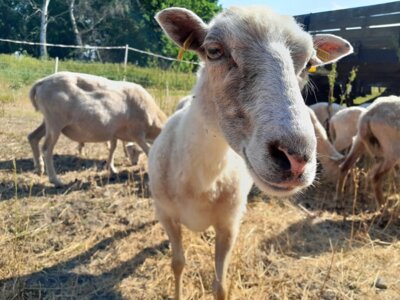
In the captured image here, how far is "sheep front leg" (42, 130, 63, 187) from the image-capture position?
559cm

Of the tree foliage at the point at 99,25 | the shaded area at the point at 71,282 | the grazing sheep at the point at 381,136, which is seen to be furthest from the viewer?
the tree foliage at the point at 99,25

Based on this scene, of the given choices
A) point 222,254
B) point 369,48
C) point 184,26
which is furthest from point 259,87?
point 369,48

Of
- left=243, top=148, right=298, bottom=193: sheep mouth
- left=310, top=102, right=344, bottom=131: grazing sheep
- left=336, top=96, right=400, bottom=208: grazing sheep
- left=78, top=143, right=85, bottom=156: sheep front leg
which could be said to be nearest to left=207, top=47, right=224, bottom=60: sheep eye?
left=243, top=148, right=298, bottom=193: sheep mouth

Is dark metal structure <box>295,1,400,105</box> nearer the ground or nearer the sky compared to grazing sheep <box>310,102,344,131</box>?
nearer the sky

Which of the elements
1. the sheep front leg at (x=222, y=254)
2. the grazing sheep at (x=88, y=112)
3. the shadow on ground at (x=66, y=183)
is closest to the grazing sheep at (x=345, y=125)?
the grazing sheep at (x=88, y=112)

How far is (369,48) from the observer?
31.3ft

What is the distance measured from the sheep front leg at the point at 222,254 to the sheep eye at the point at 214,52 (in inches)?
53.2

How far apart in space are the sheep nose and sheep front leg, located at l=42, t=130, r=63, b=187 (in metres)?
4.40

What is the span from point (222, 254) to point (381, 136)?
3.35m

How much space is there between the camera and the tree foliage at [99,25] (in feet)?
121

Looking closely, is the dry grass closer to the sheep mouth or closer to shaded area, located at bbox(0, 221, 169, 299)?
shaded area, located at bbox(0, 221, 169, 299)

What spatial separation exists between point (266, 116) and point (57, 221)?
326cm

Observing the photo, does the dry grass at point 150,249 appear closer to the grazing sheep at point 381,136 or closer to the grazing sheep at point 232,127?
the grazing sheep at point 381,136

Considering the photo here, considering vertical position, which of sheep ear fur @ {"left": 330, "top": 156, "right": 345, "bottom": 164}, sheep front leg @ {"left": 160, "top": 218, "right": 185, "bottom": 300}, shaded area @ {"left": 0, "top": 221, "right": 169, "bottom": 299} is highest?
sheep front leg @ {"left": 160, "top": 218, "right": 185, "bottom": 300}
